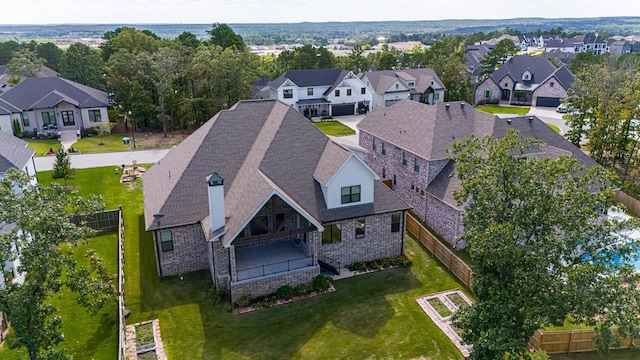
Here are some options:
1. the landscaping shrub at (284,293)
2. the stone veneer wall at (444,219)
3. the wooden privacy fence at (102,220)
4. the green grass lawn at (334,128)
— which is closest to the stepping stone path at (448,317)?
the stone veneer wall at (444,219)

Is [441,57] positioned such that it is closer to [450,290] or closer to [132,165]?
[132,165]

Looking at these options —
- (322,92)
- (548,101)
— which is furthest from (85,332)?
(548,101)

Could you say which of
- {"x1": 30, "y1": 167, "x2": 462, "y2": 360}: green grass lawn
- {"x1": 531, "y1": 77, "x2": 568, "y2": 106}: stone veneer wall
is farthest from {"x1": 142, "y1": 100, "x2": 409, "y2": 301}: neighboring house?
{"x1": 531, "y1": 77, "x2": 568, "y2": 106}: stone veneer wall

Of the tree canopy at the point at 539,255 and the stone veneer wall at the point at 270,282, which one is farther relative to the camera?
the stone veneer wall at the point at 270,282

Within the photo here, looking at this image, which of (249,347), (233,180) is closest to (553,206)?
(249,347)

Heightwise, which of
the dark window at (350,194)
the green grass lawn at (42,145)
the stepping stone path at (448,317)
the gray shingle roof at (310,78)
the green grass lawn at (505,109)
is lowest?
the stepping stone path at (448,317)

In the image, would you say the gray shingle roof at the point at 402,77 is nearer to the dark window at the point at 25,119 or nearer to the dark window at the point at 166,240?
the dark window at the point at 25,119
